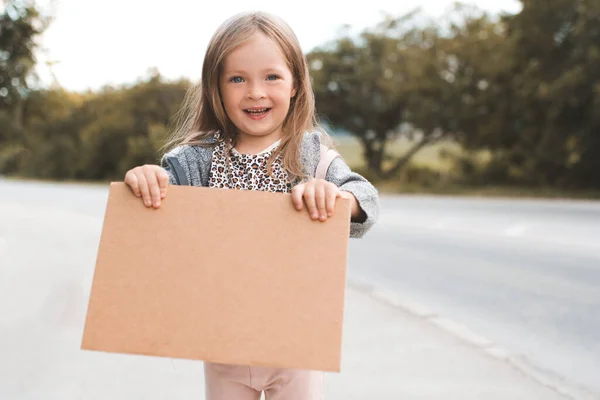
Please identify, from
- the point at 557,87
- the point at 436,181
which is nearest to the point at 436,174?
the point at 436,181

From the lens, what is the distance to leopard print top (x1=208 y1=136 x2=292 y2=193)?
6.45ft

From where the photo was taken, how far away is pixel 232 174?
198 cm

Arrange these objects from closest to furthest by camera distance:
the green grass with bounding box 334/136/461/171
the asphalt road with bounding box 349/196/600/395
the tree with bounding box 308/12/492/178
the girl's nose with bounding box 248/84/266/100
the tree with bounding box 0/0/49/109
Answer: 1. the girl's nose with bounding box 248/84/266/100
2. the asphalt road with bounding box 349/196/600/395
3. the tree with bounding box 0/0/49/109
4. the tree with bounding box 308/12/492/178
5. the green grass with bounding box 334/136/461/171

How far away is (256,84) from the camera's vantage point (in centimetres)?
189

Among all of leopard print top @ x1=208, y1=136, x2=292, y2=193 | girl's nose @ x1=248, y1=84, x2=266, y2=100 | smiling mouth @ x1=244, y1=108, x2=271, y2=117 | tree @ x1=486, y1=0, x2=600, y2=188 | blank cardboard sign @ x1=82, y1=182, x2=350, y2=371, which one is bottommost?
blank cardboard sign @ x1=82, y1=182, x2=350, y2=371

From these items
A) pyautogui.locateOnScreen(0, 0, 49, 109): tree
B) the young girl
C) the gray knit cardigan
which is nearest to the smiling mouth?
the young girl

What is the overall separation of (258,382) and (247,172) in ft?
1.72

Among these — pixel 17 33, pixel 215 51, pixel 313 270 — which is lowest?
pixel 313 270

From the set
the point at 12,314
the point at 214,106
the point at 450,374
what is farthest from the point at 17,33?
the point at 214,106

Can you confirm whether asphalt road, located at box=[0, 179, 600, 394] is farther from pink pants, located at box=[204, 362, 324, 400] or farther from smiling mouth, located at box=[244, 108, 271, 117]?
smiling mouth, located at box=[244, 108, 271, 117]

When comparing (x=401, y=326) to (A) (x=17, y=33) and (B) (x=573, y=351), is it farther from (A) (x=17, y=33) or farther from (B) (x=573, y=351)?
(A) (x=17, y=33)

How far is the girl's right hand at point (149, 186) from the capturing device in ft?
5.32

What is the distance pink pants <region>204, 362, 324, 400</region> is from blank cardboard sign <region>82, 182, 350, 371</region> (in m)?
0.37

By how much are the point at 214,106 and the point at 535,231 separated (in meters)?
9.91
